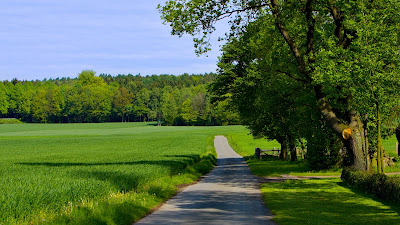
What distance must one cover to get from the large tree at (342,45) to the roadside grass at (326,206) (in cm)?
381

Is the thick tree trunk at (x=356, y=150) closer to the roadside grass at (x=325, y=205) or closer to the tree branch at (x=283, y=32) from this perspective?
the roadside grass at (x=325, y=205)

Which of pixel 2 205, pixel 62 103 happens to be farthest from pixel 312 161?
pixel 62 103

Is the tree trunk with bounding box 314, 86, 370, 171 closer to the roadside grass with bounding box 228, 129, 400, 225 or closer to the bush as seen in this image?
the bush

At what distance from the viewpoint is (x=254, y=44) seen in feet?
107

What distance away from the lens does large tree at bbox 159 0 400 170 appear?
18.0 metres

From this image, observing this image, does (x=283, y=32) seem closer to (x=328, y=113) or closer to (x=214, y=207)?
(x=328, y=113)

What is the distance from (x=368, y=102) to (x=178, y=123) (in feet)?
552

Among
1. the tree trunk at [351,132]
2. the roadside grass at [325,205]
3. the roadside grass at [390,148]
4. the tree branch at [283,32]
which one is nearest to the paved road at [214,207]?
the roadside grass at [325,205]

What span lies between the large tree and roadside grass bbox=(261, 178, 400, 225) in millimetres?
3812

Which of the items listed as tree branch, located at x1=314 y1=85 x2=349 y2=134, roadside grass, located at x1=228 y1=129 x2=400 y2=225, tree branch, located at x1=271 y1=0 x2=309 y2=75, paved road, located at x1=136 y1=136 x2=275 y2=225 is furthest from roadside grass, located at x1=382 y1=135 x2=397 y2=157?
paved road, located at x1=136 y1=136 x2=275 y2=225

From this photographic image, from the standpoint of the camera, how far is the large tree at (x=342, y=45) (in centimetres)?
1802

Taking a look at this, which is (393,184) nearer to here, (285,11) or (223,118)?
(285,11)

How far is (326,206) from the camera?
14750 millimetres

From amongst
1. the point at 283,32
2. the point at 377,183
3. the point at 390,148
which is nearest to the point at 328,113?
the point at 283,32
